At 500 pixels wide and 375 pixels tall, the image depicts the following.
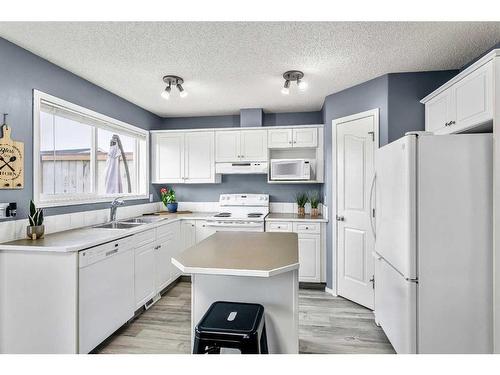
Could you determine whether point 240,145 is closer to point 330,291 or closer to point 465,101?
point 330,291

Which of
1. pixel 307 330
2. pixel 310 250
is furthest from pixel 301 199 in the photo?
pixel 307 330

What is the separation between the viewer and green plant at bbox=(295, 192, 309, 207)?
3.83 meters

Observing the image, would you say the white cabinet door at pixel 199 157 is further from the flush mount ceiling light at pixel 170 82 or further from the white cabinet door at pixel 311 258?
the white cabinet door at pixel 311 258

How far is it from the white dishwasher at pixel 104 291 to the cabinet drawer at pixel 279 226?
1.67 m

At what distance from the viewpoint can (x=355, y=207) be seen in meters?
2.96

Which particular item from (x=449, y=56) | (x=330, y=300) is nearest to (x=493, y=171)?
(x=449, y=56)

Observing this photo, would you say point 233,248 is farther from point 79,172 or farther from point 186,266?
point 79,172

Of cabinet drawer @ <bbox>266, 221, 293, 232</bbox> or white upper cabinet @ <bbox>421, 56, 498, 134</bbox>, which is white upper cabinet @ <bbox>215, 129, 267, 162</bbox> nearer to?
cabinet drawer @ <bbox>266, 221, 293, 232</bbox>

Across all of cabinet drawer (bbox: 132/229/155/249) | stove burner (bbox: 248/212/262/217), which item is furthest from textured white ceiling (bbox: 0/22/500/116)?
stove burner (bbox: 248/212/262/217)

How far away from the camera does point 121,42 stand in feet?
6.61

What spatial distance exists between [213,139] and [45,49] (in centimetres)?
215

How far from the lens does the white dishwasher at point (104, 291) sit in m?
1.89

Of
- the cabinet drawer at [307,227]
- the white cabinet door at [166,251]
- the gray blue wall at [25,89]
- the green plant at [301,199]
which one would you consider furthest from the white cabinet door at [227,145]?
the gray blue wall at [25,89]

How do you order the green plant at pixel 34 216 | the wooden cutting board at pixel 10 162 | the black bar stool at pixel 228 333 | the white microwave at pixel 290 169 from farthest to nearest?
1. the white microwave at pixel 290 169
2. the green plant at pixel 34 216
3. the wooden cutting board at pixel 10 162
4. the black bar stool at pixel 228 333
